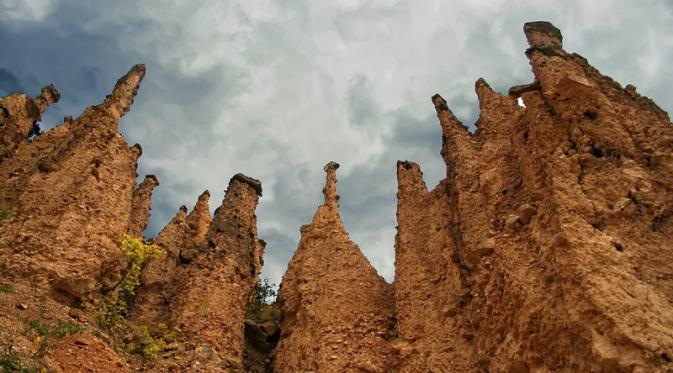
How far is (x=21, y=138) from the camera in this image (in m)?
27.8

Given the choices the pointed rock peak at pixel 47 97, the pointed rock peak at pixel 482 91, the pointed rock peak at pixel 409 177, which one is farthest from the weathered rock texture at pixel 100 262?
the pointed rock peak at pixel 482 91

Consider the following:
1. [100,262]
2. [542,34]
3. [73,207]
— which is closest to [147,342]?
[100,262]

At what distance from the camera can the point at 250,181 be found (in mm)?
27281

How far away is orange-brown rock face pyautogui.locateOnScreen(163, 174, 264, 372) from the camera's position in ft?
58.7

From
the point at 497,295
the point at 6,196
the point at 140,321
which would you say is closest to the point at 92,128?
the point at 6,196

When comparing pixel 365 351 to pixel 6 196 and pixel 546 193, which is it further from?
pixel 6 196

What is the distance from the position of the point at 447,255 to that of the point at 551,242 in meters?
5.98

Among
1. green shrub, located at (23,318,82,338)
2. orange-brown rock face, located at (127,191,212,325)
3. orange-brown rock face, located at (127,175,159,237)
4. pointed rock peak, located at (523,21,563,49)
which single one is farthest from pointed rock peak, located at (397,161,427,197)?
orange-brown rock face, located at (127,175,159,237)

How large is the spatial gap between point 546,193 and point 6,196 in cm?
2030

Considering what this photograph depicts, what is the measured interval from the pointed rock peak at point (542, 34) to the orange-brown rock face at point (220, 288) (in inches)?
577

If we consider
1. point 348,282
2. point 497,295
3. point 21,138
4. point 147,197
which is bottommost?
point 497,295

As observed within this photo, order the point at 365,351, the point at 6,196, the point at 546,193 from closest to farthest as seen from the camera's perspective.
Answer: the point at 546,193 → the point at 365,351 → the point at 6,196

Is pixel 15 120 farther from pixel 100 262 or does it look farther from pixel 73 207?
pixel 100 262

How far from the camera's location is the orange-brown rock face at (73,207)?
17031 mm
